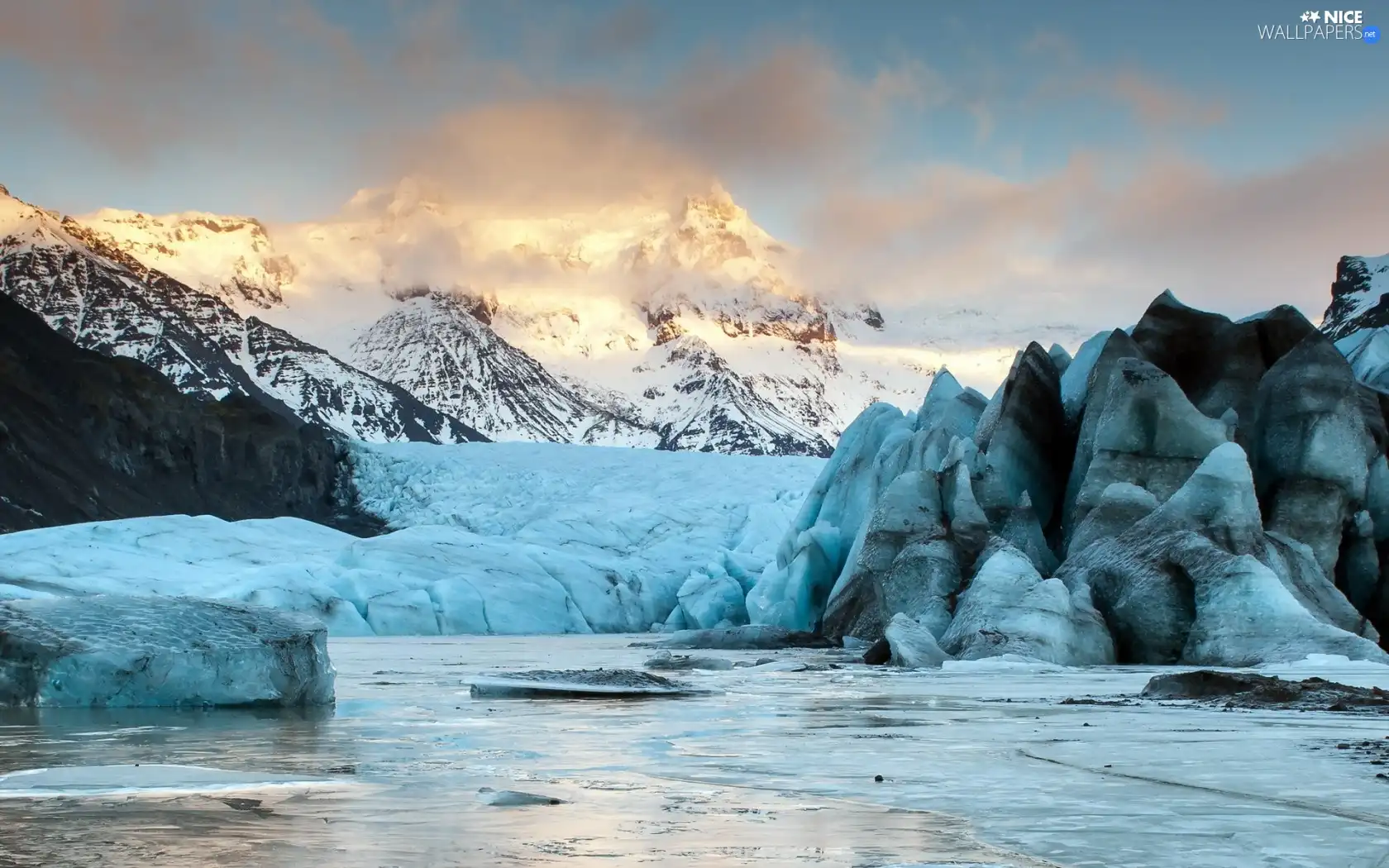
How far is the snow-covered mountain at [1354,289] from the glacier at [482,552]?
39987 mm

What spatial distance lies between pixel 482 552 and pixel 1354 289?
221ft

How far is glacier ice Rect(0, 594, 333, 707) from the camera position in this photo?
1039cm

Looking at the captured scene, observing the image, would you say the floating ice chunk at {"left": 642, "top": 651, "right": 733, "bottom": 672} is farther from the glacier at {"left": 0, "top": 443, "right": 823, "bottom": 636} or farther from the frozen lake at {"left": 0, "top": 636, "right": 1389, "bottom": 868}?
the glacier at {"left": 0, "top": 443, "right": 823, "bottom": 636}

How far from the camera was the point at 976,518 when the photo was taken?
23.2 meters

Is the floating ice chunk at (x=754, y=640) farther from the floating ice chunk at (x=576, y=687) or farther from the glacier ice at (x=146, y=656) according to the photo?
the glacier ice at (x=146, y=656)

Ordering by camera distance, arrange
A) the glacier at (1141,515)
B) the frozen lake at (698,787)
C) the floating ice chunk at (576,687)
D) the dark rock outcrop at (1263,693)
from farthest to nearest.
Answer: the glacier at (1141,515) < the floating ice chunk at (576,687) < the dark rock outcrop at (1263,693) < the frozen lake at (698,787)

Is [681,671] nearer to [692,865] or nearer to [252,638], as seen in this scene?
[252,638]

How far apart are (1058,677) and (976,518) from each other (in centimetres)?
724

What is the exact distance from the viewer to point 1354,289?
8825 centimetres

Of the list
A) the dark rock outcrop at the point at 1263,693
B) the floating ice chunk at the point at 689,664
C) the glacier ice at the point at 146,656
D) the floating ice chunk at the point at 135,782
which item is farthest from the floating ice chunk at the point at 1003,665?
the floating ice chunk at the point at 135,782

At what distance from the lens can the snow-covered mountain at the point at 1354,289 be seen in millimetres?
82500

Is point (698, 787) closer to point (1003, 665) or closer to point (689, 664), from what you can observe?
point (1003, 665)

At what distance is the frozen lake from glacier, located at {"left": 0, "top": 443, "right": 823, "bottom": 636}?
59.1 ft

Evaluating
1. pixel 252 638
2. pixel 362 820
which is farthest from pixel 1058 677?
pixel 362 820
